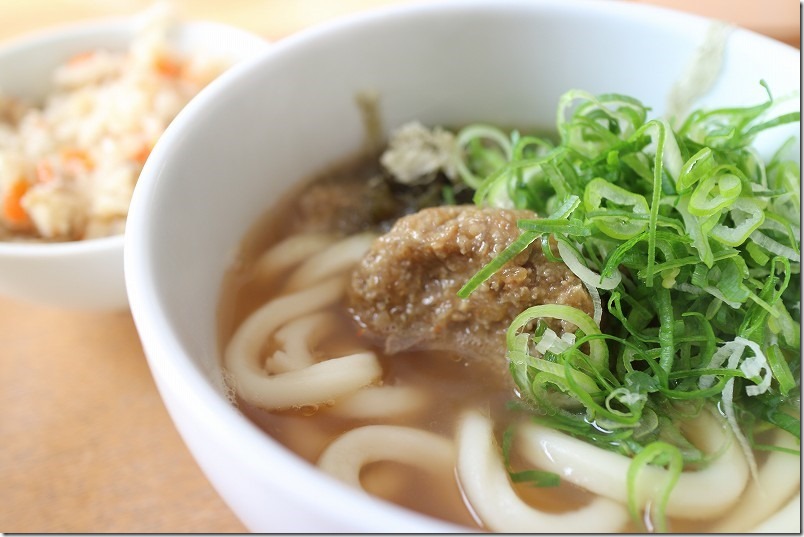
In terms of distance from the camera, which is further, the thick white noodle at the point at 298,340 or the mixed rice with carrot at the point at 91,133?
the mixed rice with carrot at the point at 91,133

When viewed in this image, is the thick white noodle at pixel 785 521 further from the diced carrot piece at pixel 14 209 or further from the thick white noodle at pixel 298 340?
the diced carrot piece at pixel 14 209

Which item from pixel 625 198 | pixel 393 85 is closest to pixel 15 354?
pixel 393 85

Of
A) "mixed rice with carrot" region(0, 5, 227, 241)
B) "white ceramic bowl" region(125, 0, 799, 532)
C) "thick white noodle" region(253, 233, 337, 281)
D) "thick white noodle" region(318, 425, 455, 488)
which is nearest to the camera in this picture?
"white ceramic bowl" region(125, 0, 799, 532)

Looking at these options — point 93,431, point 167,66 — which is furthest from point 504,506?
point 167,66

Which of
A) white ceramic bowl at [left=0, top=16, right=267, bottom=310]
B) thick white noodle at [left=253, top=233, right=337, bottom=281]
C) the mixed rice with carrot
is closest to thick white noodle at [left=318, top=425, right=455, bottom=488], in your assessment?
thick white noodle at [left=253, top=233, right=337, bottom=281]

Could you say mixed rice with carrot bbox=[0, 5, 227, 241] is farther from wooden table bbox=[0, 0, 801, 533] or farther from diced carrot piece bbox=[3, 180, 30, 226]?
wooden table bbox=[0, 0, 801, 533]

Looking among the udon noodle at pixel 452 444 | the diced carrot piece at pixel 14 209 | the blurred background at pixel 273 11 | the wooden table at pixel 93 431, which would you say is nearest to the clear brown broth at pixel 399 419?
the udon noodle at pixel 452 444
